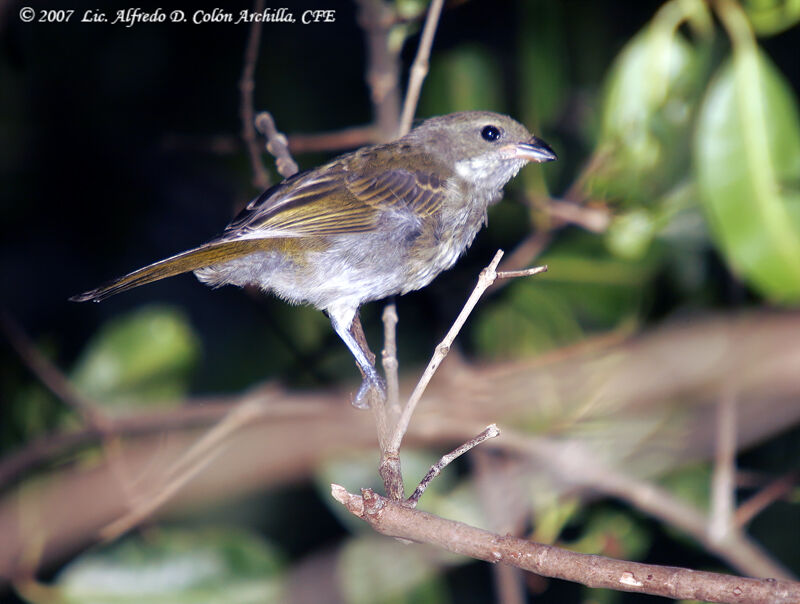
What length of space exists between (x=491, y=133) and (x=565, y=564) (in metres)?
2.08

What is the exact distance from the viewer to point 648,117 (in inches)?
139

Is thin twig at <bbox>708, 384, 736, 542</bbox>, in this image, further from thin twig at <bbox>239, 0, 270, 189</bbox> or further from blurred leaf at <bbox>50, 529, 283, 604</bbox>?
thin twig at <bbox>239, 0, 270, 189</bbox>

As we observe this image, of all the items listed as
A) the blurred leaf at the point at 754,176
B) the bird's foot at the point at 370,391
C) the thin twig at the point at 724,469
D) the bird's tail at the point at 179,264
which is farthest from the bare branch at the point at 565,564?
the blurred leaf at the point at 754,176

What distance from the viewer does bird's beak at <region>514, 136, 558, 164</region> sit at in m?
3.29

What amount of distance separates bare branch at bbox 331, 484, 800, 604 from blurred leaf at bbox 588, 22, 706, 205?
6.94ft

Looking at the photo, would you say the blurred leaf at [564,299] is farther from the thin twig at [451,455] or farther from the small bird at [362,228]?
the thin twig at [451,455]

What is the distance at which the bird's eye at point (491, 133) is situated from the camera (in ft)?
11.2

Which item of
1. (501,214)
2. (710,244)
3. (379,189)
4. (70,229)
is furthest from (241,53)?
(710,244)

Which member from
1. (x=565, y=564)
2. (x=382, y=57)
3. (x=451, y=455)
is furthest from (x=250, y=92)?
(x=565, y=564)

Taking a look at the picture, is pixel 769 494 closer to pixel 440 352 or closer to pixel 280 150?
pixel 440 352

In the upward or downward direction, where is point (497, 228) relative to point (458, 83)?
downward

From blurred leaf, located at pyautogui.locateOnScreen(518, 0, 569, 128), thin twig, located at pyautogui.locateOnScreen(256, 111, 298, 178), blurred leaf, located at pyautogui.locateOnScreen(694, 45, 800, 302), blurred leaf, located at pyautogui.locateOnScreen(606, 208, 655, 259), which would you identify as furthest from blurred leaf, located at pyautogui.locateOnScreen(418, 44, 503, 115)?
blurred leaf, located at pyautogui.locateOnScreen(694, 45, 800, 302)

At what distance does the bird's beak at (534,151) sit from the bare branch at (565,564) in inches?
71.2

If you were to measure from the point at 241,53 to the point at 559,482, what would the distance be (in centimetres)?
355
